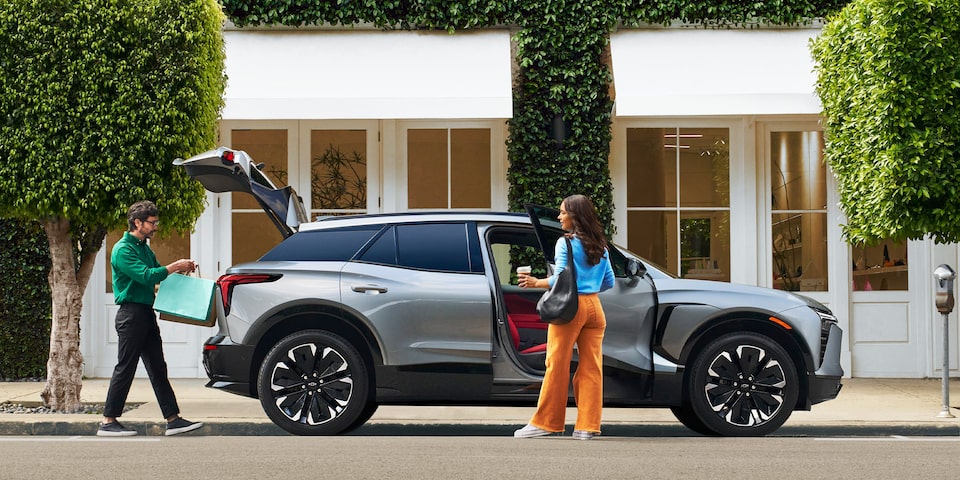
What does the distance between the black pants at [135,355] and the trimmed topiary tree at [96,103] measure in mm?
1367

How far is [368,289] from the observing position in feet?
27.6

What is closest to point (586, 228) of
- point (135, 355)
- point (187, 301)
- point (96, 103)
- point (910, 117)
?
point (187, 301)

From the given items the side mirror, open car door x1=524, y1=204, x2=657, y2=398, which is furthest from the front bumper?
the side mirror

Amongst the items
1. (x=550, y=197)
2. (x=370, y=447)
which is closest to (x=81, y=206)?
(x=370, y=447)

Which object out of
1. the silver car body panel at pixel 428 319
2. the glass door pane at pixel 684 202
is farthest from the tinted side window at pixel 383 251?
the glass door pane at pixel 684 202

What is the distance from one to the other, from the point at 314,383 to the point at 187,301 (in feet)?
3.98

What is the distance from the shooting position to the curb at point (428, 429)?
9.17m

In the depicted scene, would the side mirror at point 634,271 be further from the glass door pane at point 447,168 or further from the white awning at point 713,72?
the glass door pane at point 447,168

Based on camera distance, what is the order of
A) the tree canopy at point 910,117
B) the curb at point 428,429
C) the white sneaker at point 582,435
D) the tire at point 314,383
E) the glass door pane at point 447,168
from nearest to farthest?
the white sneaker at point 582,435 < the tire at point 314,383 < the curb at point 428,429 < the tree canopy at point 910,117 < the glass door pane at point 447,168

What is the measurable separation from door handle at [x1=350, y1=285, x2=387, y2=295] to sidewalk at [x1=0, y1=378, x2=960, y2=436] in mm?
1262

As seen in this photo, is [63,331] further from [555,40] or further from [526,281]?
[555,40]

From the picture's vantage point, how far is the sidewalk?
920cm

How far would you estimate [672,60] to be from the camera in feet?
43.4

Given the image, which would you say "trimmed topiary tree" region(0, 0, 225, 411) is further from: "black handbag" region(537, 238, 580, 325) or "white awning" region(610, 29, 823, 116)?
"white awning" region(610, 29, 823, 116)
